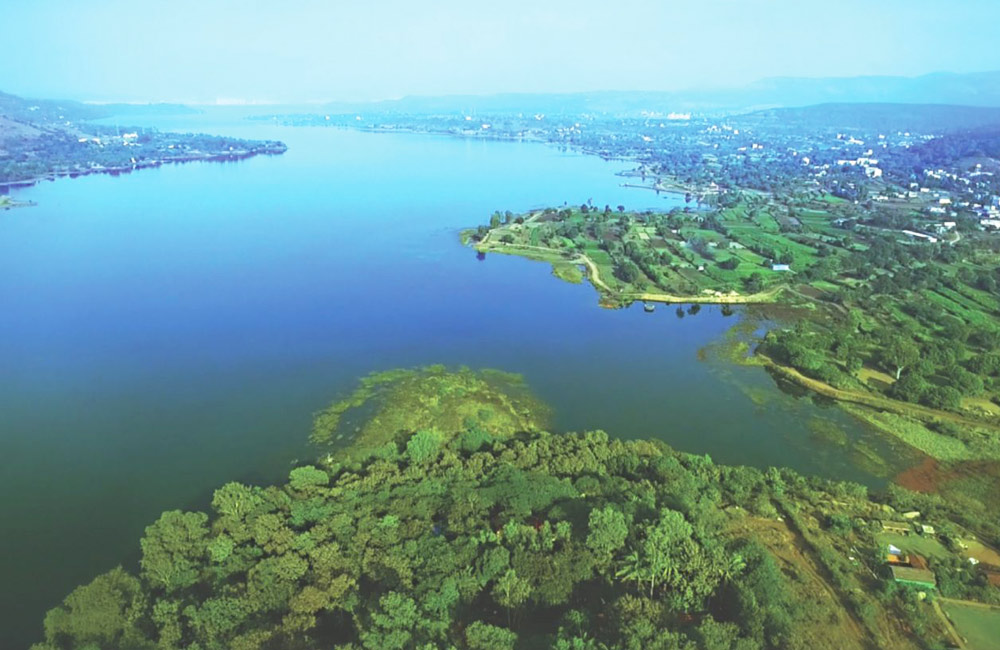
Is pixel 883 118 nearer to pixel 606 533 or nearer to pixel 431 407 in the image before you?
pixel 431 407

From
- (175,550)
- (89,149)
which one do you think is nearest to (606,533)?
(175,550)

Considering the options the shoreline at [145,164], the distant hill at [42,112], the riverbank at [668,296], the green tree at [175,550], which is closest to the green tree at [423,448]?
the green tree at [175,550]

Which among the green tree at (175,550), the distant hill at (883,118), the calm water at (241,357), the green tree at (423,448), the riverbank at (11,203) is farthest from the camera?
the distant hill at (883,118)

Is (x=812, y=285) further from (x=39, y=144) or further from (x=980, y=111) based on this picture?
(x=980, y=111)

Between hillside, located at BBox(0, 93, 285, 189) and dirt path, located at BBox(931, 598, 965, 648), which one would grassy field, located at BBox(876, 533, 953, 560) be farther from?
hillside, located at BBox(0, 93, 285, 189)

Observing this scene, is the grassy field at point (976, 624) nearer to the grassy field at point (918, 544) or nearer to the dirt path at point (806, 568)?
the grassy field at point (918, 544)

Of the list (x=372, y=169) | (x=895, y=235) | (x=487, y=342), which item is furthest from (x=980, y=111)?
(x=487, y=342)

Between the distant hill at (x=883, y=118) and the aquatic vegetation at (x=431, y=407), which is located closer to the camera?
the aquatic vegetation at (x=431, y=407)

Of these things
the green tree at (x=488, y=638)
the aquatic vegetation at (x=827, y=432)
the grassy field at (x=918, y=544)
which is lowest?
the aquatic vegetation at (x=827, y=432)
